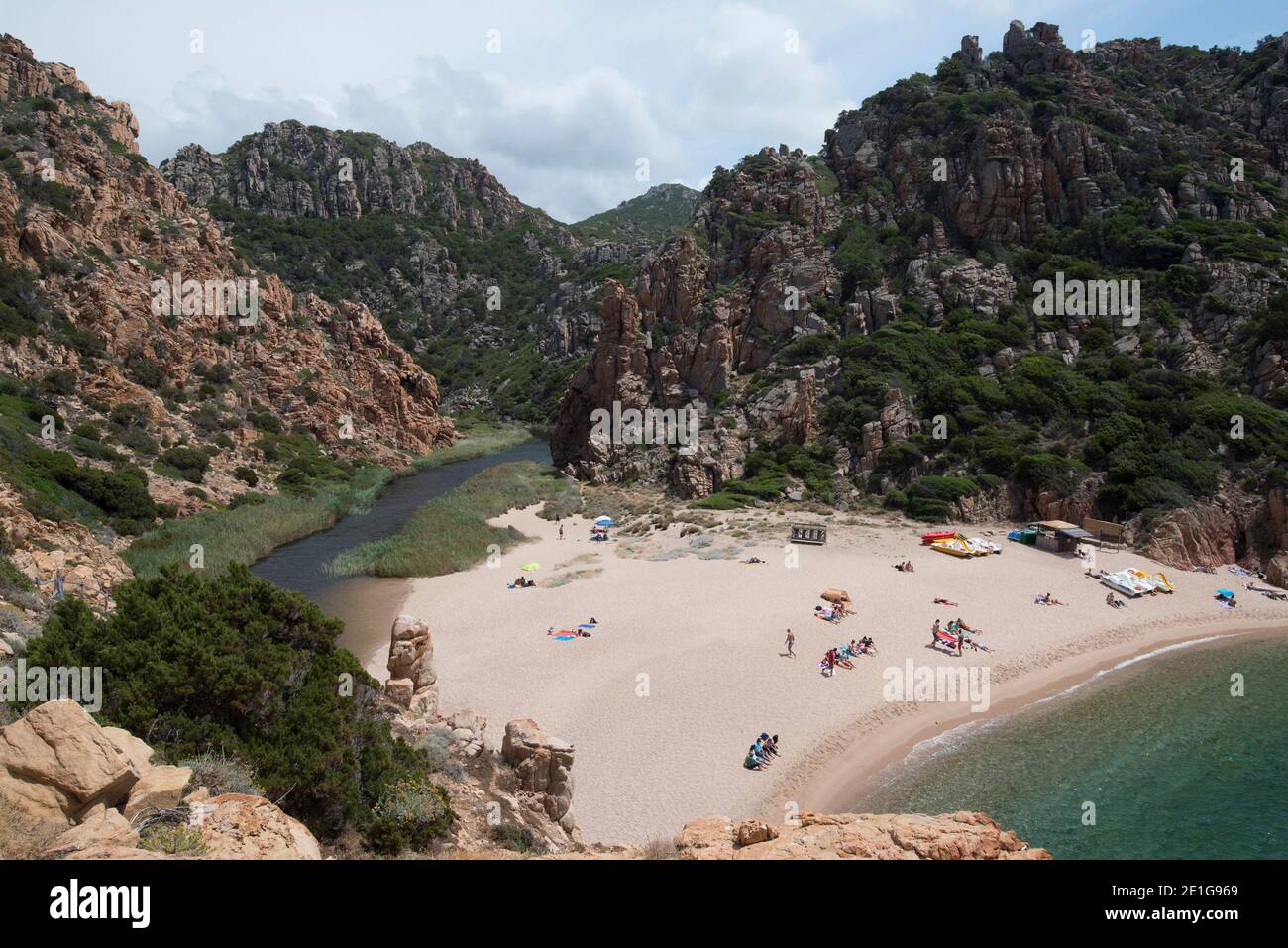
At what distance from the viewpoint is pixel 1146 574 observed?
2691cm

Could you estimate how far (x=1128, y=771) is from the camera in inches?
595

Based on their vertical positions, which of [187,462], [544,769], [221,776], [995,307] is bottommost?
[544,769]

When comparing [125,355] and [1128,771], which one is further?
[125,355]

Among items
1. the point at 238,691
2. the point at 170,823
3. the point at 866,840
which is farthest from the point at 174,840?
the point at 866,840

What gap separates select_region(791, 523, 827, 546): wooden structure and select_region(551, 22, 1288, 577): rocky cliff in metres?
7.54

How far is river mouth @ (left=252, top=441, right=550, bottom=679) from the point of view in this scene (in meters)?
22.2

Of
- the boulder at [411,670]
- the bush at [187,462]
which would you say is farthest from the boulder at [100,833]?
the bush at [187,462]

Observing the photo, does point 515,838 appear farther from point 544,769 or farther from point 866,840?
point 866,840

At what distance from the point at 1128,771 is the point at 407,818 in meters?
16.3

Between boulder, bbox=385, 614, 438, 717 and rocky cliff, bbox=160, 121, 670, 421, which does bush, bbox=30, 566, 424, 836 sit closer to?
boulder, bbox=385, 614, 438, 717

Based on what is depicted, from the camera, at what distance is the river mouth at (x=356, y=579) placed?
72.9 ft

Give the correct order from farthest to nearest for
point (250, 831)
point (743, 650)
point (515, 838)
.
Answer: point (743, 650) < point (515, 838) < point (250, 831)
